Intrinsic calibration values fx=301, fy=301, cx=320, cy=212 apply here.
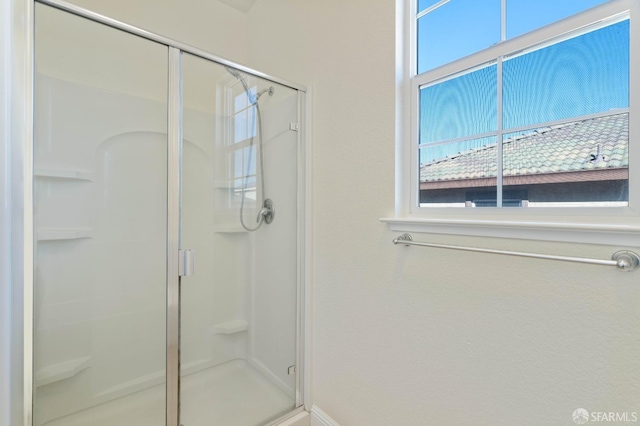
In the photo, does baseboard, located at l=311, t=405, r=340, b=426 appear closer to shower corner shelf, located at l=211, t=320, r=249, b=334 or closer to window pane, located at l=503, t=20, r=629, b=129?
shower corner shelf, located at l=211, t=320, r=249, b=334

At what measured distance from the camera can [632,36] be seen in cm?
77

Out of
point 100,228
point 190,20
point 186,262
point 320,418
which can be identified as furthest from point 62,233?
point 190,20

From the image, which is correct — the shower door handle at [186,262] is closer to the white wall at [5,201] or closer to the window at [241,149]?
the window at [241,149]

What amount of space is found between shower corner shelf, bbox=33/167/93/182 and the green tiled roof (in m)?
1.61

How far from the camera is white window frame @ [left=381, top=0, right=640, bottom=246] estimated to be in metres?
0.76

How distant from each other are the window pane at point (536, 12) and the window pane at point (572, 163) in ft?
1.07

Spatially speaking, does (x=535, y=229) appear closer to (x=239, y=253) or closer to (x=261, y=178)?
(x=261, y=178)

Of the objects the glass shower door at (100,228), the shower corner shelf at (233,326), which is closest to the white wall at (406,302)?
the shower corner shelf at (233,326)

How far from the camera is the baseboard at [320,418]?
1.49 metres

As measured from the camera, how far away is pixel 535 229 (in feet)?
2.80

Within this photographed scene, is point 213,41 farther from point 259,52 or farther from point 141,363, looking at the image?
point 141,363

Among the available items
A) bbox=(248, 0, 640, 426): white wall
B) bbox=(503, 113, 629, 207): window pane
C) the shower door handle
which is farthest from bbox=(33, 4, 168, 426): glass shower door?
bbox=(503, 113, 629, 207): window pane

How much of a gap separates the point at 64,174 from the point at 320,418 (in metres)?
1.68

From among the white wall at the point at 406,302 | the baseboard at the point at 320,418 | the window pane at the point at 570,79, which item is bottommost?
the baseboard at the point at 320,418
